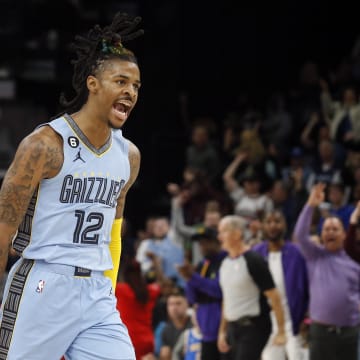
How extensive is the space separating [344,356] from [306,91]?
591 centimetres

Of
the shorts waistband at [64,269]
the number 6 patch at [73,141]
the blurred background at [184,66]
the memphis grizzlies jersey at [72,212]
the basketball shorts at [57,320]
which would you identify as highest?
the blurred background at [184,66]

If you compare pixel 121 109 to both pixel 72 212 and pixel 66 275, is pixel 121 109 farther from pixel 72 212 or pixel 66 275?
pixel 66 275

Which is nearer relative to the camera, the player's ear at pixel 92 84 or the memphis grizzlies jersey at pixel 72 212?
the memphis grizzlies jersey at pixel 72 212

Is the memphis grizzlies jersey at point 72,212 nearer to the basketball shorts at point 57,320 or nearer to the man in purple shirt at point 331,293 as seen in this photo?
the basketball shorts at point 57,320

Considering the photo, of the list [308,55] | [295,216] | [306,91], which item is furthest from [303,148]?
[308,55]

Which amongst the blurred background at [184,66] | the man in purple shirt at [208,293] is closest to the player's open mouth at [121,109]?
the man in purple shirt at [208,293]

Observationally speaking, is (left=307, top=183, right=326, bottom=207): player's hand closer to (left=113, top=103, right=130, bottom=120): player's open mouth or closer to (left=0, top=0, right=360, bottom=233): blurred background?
(left=113, top=103, right=130, bottom=120): player's open mouth

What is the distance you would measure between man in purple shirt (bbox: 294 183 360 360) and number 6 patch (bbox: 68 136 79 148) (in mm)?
4147

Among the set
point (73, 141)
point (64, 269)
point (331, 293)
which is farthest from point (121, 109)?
point (331, 293)

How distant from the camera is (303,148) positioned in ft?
41.4

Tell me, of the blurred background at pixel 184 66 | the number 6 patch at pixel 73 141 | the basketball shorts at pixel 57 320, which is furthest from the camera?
the blurred background at pixel 184 66

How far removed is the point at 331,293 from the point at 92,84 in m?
4.38

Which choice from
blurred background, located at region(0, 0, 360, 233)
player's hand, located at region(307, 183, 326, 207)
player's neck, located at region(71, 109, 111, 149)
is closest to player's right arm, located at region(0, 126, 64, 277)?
player's neck, located at region(71, 109, 111, 149)

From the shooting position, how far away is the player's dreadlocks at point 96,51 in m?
4.29
